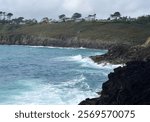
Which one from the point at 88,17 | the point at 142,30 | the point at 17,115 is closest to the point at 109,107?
the point at 17,115

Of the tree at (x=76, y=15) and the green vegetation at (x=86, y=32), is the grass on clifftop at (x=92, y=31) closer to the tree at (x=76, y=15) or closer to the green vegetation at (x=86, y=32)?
the green vegetation at (x=86, y=32)

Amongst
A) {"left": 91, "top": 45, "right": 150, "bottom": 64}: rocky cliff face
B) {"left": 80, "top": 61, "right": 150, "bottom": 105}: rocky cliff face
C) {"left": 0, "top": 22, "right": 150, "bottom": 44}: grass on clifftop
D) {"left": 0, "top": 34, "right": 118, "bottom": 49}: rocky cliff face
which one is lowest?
{"left": 80, "top": 61, "right": 150, "bottom": 105}: rocky cliff face

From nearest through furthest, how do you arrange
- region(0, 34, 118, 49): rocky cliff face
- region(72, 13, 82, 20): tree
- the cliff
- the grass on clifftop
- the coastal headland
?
the coastal headland, the grass on clifftop, the cliff, region(0, 34, 118, 49): rocky cliff face, region(72, 13, 82, 20): tree

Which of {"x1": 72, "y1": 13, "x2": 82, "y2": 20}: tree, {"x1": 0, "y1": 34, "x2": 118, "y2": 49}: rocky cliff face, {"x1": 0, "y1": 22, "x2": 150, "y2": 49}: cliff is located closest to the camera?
{"x1": 0, "y1": 22, "x2": 150, "y2": 49}: cliff

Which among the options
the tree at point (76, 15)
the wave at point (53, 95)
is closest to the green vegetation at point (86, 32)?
the tree at point (76, 15)

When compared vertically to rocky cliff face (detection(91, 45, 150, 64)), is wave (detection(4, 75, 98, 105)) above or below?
below

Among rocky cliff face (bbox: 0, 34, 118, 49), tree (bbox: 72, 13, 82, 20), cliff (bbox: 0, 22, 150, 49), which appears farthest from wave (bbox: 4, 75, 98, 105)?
tree (bbox: 72, 13, 82, 20)

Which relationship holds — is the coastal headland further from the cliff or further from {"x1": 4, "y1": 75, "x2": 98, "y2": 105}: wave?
{"x1": 4, "y1": 75, "x2": 98, "y2": 105}: wave

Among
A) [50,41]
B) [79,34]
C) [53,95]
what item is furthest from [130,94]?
[50,41]

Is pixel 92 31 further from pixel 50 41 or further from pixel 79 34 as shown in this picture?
pixel 50 41

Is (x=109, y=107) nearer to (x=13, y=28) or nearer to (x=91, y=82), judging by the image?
(x=91, y=82)
